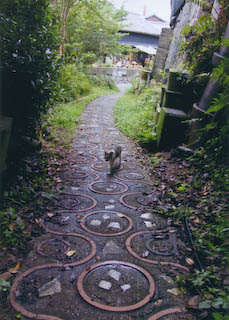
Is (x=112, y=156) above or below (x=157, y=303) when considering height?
above

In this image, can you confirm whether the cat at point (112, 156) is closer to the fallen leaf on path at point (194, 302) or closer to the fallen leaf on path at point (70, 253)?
the fallen leaf on path at point (70, 253)

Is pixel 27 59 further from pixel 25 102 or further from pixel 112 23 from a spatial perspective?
pixel 112 23

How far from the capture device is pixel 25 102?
3123 millimetres

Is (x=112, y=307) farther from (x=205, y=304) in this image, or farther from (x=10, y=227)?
(x=10, y=227)

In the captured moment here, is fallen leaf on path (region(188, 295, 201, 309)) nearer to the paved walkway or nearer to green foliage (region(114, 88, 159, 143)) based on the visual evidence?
the paved walkway

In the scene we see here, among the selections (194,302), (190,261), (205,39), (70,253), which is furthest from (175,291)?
(205,39)

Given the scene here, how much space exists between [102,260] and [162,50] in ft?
38.2

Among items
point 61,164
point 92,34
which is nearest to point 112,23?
point 92,34

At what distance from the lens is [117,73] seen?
870 inches

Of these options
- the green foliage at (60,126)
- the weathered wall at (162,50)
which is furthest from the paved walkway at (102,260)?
the weathered wall at (162,50)

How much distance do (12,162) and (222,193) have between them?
247 centimetres

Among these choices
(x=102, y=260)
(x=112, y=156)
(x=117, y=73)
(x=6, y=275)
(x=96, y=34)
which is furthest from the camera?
(x=117, y=73)

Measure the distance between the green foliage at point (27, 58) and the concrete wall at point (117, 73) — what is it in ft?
48.5

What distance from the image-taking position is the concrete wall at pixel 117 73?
1799cm
